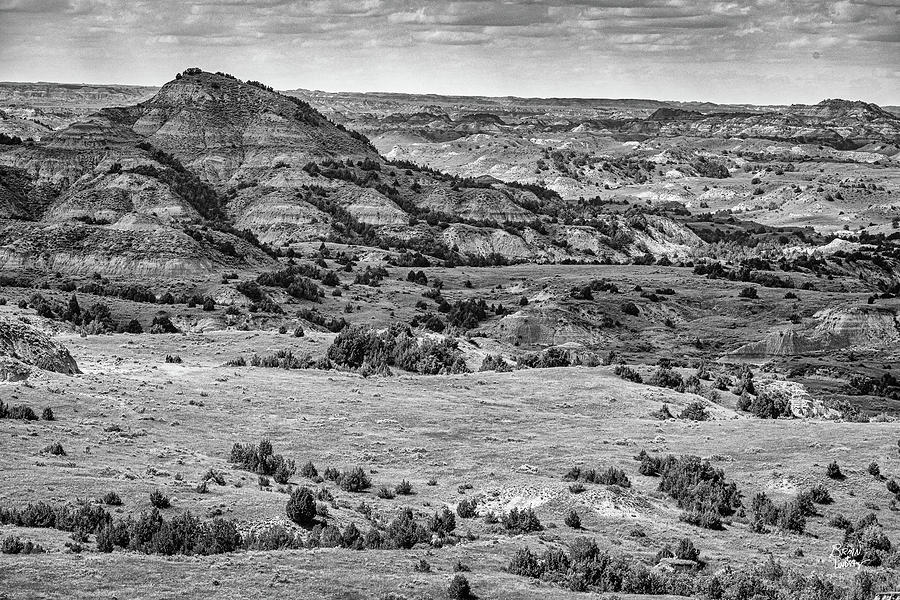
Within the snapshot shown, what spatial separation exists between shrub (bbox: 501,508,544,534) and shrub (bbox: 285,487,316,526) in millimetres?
5294

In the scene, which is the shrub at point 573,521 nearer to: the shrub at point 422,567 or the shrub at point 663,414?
the shrub at point 422,567

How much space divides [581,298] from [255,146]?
9130 cm

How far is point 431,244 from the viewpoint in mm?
141000

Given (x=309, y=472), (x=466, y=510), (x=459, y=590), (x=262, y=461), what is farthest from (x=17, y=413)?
(x=459, y=590)

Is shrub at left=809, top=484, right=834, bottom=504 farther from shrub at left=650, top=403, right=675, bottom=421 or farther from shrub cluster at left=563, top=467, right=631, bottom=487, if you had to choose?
shrub at left=650, top=403, right=675, bottom=421

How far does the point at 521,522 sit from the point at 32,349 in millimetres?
25035

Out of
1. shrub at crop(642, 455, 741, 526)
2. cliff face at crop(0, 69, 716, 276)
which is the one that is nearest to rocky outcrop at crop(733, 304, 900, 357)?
shrub at crop(642, 455, 741, 526)

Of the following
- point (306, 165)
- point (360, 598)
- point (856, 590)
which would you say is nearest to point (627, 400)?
point (856, 590)

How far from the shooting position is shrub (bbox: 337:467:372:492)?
105 ft

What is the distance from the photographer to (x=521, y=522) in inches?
1136

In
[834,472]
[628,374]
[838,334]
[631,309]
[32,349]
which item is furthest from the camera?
[631,309]

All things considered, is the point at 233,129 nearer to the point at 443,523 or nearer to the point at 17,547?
the point at 443,523

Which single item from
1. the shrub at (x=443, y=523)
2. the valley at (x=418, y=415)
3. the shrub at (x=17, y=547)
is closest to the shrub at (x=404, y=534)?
the valley at (x=418, y=415)

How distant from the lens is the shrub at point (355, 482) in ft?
105
